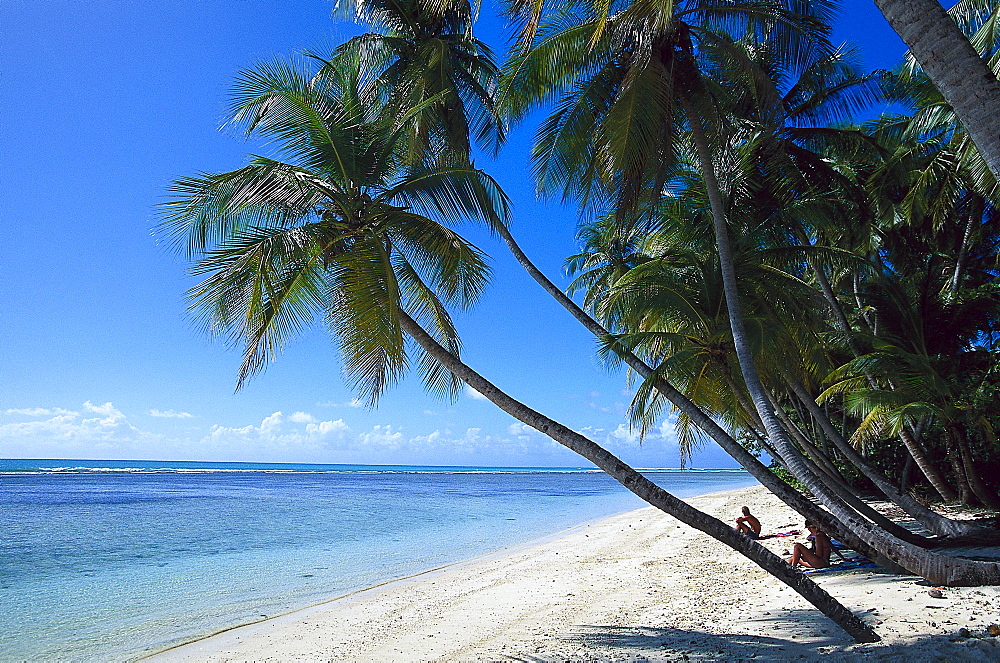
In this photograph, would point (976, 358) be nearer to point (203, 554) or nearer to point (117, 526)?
point (203, 554)

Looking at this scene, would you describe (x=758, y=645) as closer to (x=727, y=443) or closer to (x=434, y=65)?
(x=727, y=443)

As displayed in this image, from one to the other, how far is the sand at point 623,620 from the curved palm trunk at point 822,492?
24.1 inches

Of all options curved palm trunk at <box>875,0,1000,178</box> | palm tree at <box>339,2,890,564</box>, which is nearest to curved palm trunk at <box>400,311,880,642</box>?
palm tree at <box>339,2,890,564</box>

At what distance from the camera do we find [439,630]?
7.58m

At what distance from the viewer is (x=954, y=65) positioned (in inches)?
135

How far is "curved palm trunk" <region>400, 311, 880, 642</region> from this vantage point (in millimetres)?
5223

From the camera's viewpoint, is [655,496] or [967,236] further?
[967,236]

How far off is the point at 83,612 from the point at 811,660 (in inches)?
400

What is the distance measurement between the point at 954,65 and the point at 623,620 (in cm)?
624

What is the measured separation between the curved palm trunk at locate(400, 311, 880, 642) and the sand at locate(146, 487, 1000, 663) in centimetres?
31

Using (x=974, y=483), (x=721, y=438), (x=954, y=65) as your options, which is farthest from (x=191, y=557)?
(x=974, y=483)

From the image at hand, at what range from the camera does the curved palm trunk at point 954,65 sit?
331 cm

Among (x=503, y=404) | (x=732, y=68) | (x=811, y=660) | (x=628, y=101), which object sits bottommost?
(x=811, y=660)

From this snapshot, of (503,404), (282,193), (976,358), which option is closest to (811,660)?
(503,404)
